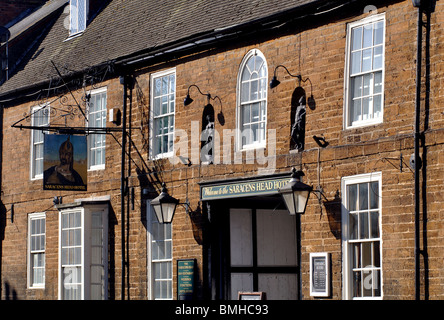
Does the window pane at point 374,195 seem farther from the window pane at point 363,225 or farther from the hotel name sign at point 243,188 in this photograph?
the hotel name sign at point 243,188

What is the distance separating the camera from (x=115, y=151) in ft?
69.2

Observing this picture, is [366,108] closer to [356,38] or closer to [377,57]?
[377,57]

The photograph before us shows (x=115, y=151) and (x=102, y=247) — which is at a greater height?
(x=115, y=151)

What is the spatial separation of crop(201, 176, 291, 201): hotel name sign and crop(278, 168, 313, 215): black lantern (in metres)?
Answer: 0.81

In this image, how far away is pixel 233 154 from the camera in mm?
18016

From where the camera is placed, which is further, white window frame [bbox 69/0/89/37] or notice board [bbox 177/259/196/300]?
white window frame [bbox 69/0/89/37]

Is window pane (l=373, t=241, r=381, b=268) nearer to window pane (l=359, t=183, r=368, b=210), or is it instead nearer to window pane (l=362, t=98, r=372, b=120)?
window pane (l=359, t=183, r=368, b=210)

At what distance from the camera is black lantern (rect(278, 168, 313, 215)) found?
1580 centimetres

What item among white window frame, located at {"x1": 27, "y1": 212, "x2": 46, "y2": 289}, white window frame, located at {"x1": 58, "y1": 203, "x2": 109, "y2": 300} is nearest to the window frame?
white window frame, located at {"x1": 58, "y1": 203, "x2": 109, "y2": 300}

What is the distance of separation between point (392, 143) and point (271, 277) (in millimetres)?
5110

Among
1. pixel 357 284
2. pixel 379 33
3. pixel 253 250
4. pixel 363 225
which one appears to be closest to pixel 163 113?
pixel 253 250

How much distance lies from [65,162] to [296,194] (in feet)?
20.4
